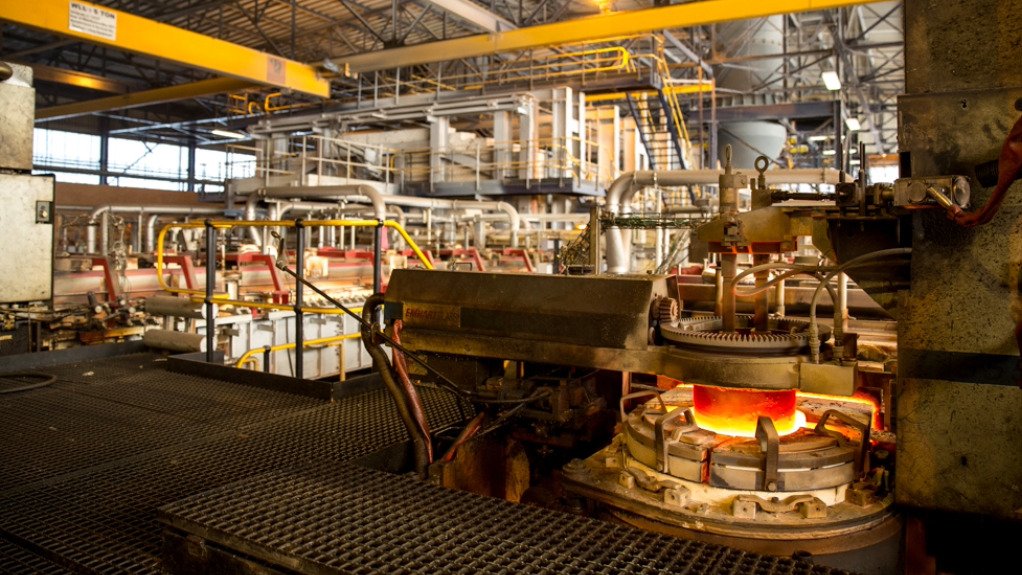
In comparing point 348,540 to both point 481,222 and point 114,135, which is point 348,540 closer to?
point 481,222

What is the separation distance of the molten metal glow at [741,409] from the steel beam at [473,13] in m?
11.0

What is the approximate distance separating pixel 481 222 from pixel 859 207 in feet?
45.4

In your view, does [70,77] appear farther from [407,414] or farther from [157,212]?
[407,414]

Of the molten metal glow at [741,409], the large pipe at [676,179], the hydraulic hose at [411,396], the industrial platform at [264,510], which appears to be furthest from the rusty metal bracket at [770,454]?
the large pipe at [676,179]

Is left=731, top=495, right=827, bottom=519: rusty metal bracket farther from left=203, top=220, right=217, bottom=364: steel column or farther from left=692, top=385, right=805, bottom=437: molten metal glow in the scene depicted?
left=203, top=220, right=217, bottom=364: steel column

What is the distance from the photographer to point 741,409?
8.36ft

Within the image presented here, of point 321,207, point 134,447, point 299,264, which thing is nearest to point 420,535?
point 134,447

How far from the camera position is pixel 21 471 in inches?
111

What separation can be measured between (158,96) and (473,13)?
9.40 m

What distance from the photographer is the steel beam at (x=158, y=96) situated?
15241mm

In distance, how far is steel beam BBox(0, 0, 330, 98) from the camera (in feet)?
31.0

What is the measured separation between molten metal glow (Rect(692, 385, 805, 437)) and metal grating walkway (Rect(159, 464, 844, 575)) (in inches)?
28.5

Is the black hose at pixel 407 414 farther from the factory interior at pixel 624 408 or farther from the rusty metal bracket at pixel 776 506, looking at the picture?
the rusty metal bracket at pixel 776 506

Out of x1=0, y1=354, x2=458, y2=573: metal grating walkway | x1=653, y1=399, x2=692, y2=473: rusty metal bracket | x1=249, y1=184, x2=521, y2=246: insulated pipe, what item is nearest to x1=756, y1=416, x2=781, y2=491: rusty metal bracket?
x1=653, y1=399, x2=692, y2=473: rusty metal bracket
